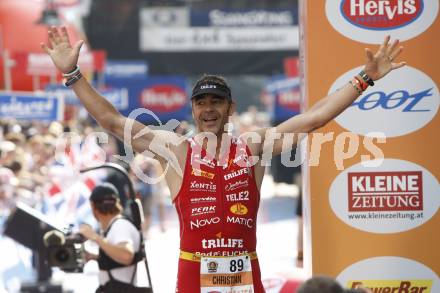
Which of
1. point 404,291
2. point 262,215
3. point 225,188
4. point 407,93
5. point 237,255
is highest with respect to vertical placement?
point 407,93

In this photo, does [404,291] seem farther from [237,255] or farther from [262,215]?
[262,215]

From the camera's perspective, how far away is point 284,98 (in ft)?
76.3

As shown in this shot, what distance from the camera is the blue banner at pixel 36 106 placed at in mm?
16494

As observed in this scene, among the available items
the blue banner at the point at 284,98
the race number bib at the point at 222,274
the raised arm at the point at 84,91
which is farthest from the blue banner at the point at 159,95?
the race number bib at the point at 222,274

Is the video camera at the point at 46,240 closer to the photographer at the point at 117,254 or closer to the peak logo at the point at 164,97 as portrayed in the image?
the photographer at the point at 117,254

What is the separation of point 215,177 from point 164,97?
57.9 ft

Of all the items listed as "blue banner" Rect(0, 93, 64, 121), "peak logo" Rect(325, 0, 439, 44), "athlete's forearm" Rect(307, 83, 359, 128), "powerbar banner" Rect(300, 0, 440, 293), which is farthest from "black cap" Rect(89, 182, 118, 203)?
"blue banner" Rect(0, 93, 64, 121)

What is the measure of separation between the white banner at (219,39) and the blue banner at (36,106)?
10542 millimetres

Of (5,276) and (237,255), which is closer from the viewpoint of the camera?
(237,255)

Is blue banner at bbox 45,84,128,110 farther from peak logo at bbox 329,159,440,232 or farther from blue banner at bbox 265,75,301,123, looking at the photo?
peak logo at bbox 329,159,440,232

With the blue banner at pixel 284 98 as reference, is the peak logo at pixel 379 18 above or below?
above

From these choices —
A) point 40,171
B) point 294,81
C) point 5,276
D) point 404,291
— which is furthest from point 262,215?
point 404,291

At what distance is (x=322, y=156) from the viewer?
6.04 metres

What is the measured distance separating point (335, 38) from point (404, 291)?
161 centimetres
